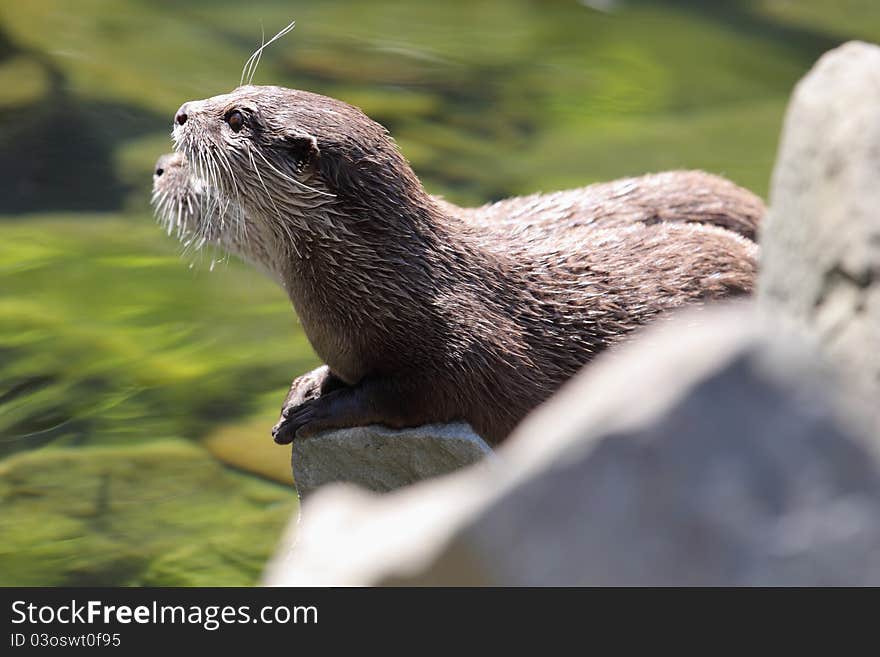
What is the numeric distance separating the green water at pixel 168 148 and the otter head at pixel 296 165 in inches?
42.2

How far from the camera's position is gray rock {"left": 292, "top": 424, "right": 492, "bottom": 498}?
3201 millimetres

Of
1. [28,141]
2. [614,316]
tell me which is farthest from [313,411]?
[28,141]

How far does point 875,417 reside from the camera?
1609 millimetres

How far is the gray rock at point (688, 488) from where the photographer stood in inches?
62.7

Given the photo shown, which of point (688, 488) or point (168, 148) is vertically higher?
point (168, 148)

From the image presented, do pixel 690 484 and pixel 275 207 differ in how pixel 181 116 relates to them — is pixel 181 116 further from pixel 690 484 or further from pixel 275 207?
pixel 690 484

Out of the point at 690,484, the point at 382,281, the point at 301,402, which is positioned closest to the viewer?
the point at 690,484

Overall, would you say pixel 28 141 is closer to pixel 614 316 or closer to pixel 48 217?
pixel 48 217

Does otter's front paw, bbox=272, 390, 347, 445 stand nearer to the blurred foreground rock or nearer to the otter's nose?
the otter's nose

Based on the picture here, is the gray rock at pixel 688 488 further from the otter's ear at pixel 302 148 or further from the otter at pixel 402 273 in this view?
the otter's ear at pixel 302 148

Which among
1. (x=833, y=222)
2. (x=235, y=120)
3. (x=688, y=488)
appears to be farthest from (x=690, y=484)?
(x=235, y=120)

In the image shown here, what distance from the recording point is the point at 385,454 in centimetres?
329

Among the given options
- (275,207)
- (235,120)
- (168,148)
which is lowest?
(275,207)

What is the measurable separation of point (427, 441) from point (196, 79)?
15.4 feet
